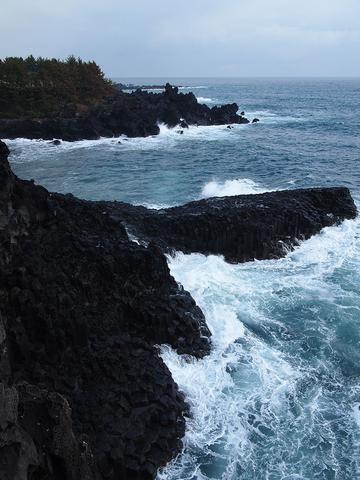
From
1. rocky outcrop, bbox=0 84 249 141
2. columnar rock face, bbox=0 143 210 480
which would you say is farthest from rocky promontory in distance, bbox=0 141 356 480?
rocky outcrop, bbox=0 84 249 141

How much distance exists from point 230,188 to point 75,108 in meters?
44.1

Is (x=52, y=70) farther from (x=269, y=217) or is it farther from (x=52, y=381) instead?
(x=52, y=381)

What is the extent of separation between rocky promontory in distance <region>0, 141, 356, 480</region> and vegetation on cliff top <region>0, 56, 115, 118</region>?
54.3 metres

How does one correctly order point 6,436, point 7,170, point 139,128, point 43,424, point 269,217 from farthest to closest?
point 139,128, point 269,217, point 7,170, point 43,424, point 6,436

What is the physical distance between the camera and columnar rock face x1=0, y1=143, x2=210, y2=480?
34.9 feet

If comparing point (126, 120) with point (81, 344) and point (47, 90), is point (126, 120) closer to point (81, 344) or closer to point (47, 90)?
point (47, 90)

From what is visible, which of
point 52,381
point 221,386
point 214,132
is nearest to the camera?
point 52,381

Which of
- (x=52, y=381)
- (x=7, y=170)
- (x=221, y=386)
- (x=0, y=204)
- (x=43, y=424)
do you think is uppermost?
(x=7, y=170)

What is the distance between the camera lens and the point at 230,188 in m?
40.9

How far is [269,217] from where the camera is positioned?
28125mm

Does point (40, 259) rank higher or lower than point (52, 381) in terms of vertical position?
higher

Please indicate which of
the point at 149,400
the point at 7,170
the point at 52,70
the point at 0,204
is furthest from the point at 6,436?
the point at 52,70

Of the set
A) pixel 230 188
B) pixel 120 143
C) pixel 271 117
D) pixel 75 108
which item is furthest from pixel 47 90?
pixel 271 117

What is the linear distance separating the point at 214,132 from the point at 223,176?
35.0 meters
